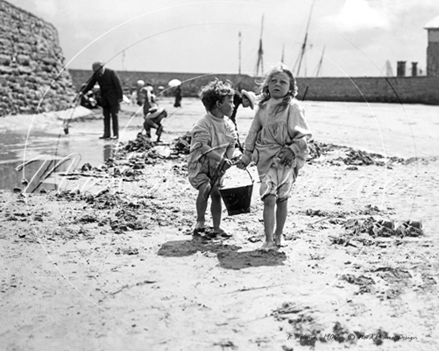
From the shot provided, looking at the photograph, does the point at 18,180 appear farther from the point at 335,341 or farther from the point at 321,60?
the point at 335,341

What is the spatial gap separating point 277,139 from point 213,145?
1.90ft

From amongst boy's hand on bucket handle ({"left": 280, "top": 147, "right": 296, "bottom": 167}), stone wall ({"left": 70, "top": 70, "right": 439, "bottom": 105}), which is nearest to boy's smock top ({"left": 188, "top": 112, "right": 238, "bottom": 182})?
boy's hand on bucket handle ({"left": 280, "top": 147, "right": 296, "bottom": 167})

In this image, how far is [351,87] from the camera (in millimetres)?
31828

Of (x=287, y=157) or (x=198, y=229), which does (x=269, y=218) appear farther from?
(x=198, y=229)

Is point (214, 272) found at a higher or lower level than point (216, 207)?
lower

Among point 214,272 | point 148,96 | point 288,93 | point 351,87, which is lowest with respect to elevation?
point 214,272

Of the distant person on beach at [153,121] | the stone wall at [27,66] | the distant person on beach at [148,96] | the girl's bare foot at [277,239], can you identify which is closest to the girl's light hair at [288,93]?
the girl's bare foot at [277,239]

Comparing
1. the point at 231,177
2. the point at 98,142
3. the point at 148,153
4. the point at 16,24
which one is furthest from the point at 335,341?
the point at 16,24

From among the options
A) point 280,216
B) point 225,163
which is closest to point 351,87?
point 225,163

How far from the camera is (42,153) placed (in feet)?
32.3

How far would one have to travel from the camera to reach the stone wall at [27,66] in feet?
55.4

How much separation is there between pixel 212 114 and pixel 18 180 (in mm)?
3858

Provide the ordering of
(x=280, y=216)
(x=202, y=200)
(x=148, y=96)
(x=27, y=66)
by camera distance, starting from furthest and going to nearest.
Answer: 1. (x=27, y=66)
2. (x=148, y=96)
3. (x=202, y=200)
4. (x=280, y=216)

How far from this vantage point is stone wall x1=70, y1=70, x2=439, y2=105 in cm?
2727
